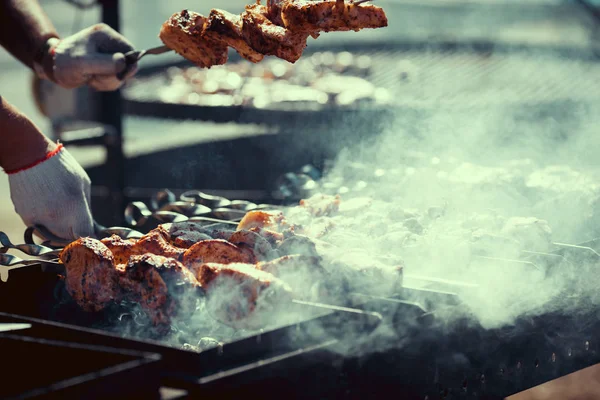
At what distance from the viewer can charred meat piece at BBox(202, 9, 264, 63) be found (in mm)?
2998

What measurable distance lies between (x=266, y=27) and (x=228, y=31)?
238mm

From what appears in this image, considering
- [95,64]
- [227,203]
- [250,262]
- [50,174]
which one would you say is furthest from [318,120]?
[250,262]

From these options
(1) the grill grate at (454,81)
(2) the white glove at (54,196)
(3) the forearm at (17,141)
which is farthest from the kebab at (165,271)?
(1) the grill grate at (454,81)

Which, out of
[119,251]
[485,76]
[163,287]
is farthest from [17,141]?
[485,76]

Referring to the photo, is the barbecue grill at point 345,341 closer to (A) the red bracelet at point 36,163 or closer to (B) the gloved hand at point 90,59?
(A) the red bracelet at point 36,163

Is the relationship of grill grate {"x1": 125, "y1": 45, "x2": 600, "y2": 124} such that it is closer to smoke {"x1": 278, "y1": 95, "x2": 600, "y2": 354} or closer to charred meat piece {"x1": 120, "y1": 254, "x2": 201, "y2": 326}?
smoke {"x1": 278, "y1": 95, "x2": 600, "y2": 354}

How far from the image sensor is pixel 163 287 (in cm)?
219

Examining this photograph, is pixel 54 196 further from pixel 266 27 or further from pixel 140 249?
pixel 266 27

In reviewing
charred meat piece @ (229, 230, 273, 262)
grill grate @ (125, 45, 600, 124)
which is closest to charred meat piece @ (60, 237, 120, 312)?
charred meat piece @ (229, 230, 273, 262)

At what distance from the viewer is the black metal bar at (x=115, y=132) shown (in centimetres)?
553

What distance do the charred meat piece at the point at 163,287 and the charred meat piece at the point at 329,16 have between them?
0.99m

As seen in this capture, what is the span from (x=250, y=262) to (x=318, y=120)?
2467mm

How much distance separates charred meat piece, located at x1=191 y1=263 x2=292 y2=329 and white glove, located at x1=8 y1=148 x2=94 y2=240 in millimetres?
1054

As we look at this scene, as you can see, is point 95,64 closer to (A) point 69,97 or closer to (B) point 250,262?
(B) point 250,262
